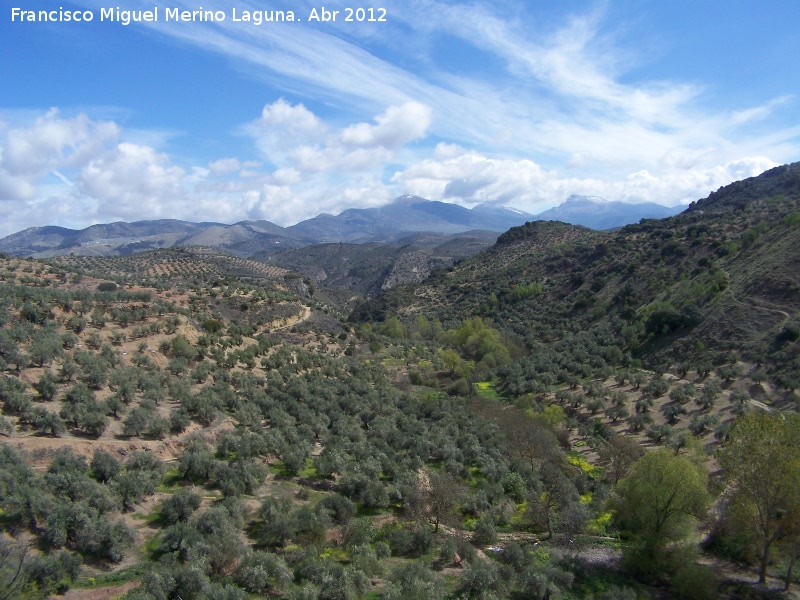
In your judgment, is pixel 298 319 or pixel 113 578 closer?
pixel 113 578

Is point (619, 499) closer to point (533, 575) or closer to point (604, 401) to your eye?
point (533, 575)

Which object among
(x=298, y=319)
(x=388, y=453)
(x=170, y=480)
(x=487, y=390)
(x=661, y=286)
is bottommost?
(x=487, y=390)

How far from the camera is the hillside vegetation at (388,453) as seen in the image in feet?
38.7

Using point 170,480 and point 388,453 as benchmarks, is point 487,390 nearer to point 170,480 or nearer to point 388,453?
point 388,453

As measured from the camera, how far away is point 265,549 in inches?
519

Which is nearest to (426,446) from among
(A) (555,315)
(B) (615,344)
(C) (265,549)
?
(C) (265,549)

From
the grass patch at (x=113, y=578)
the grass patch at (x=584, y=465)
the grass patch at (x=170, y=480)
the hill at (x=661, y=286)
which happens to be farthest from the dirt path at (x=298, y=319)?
the grass patch at (x=113, y=578)

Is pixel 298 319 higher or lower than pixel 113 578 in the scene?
higher

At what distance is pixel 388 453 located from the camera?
70.6ft

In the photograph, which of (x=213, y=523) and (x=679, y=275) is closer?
(x=213, y=523)

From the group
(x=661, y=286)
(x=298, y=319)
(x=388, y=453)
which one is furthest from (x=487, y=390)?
(x=661, y=286)

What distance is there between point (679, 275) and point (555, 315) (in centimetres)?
1473

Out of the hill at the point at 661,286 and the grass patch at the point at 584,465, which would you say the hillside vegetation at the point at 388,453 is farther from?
the hill at the point at 661,286

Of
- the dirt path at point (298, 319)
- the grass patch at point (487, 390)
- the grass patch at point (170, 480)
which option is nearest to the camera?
the grass patch at point (170, 480)
